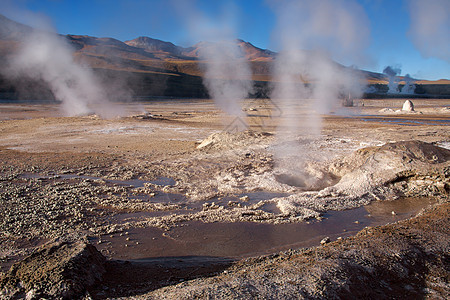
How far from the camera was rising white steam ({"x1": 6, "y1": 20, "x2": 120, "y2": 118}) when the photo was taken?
20594 millimetres

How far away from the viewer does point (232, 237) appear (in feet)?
16.2

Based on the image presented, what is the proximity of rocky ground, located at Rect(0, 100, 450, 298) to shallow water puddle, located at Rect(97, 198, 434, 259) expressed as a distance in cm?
5

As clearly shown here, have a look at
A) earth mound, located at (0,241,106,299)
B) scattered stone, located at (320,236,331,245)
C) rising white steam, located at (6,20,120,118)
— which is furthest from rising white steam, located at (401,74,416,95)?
earth mound, located at (0,241,106,299)

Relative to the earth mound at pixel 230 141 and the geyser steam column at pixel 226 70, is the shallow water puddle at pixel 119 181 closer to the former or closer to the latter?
the earth mound at pixel 230 141

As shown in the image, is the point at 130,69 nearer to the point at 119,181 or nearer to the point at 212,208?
the point at 119,181

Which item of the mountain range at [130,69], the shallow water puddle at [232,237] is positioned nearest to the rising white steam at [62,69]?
the mountain range at [130,69]

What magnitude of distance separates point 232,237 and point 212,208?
1256 mm

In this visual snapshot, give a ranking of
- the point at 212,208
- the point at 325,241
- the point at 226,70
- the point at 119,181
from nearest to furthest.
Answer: the point at 325,241 → the point at 212,208 → the point at 119,181 → the point at 226,70

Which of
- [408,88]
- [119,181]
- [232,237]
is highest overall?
[408,88]

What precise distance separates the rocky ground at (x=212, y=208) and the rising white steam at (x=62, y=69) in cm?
985

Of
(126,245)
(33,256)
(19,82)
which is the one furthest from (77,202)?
(19,82)

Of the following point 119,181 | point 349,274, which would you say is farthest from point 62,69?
point 349,274

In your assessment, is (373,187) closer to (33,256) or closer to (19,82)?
(33,256)

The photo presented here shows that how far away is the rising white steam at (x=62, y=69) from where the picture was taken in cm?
2059
